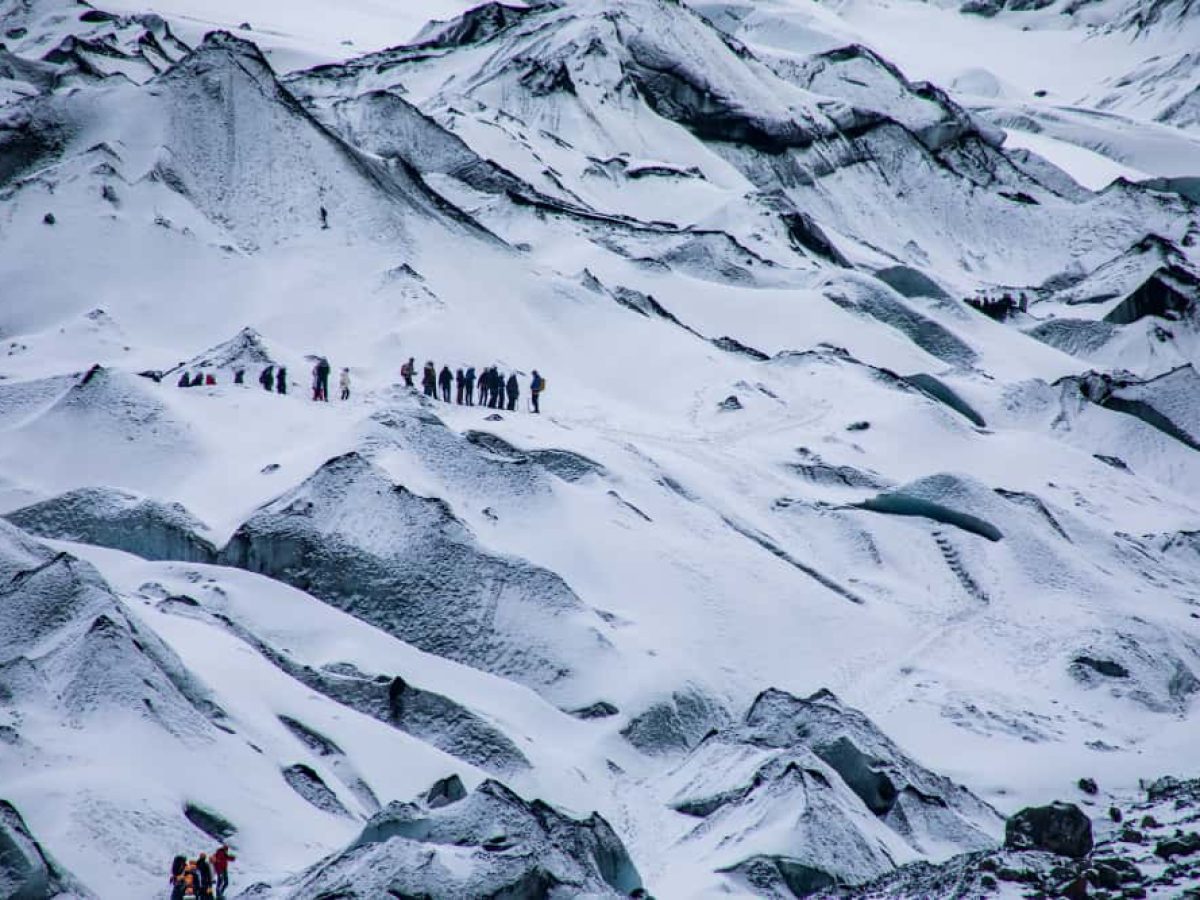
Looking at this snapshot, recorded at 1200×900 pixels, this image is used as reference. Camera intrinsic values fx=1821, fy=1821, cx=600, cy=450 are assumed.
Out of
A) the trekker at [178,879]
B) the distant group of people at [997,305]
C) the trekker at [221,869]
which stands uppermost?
the trekker at [178,879]

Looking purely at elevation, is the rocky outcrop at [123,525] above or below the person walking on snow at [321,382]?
above

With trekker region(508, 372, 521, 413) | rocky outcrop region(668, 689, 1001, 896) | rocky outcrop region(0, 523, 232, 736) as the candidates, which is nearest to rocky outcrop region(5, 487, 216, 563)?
rocky outcrop region(0, 523, 232, 736)

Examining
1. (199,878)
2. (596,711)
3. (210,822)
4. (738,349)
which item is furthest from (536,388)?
(199,878)

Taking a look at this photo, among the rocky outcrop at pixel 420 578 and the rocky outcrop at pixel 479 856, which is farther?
the rocky outcrop at pixel 420 578

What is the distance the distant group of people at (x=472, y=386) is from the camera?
1873 inches

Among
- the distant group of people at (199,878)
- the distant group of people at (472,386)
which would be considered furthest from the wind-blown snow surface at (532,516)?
the distant group of people at (472,386)

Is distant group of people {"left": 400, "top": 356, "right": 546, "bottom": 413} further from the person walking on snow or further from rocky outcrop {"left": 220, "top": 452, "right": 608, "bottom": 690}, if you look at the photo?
rocky outcrop {"left": 220, "top": 452, "right": 608, "bottom": 690}

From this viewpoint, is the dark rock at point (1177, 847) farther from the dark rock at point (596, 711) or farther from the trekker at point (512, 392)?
the trekker at point (512, 392)

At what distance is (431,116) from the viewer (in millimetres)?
79750

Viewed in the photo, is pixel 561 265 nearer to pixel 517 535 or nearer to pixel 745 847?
pixel 517 535

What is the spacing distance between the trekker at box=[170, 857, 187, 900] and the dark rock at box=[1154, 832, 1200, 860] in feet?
38.9

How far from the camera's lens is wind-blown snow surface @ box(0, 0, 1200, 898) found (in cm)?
2731

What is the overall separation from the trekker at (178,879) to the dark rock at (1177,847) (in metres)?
11.9

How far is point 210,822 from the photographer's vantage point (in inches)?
1005
